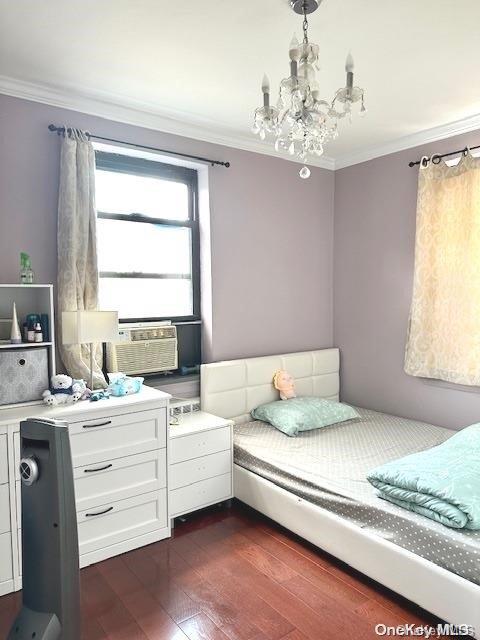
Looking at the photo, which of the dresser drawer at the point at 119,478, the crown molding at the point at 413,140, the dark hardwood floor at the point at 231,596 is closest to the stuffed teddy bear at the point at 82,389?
the dresser drawer at the point at 119,478

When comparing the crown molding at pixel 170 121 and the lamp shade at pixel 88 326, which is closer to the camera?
the lamp shade at pixel 88 326

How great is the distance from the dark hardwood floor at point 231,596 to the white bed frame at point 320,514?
0.34 feet

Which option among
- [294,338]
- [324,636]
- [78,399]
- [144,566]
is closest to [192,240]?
[294,338]

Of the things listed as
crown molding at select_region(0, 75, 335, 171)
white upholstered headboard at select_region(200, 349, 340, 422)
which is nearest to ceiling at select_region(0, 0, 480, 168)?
crown molding at select_region(0, 75, 335, 171)

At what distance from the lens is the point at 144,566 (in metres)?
2.36

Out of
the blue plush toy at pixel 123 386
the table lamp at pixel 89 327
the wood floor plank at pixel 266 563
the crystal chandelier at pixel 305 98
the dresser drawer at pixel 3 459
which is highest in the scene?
the crystal chandelier at pixel 305 98

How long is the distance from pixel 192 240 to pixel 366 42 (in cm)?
179

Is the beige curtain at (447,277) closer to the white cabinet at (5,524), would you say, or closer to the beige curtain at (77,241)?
the beige curtain at (77,241)

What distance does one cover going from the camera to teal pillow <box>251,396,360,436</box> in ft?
10.5

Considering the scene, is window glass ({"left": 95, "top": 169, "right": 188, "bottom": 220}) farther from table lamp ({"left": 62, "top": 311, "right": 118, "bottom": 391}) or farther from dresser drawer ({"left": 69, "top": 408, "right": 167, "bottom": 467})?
dresser drawer ({"left": 69, "top": 408, "right": 167, "bottom": 467})

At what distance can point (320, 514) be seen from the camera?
2367 mm

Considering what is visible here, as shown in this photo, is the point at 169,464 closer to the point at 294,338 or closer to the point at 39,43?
the point at 294,338

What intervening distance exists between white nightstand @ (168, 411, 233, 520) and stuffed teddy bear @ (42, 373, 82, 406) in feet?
2.01

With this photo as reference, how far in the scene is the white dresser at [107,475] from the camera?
212cm
